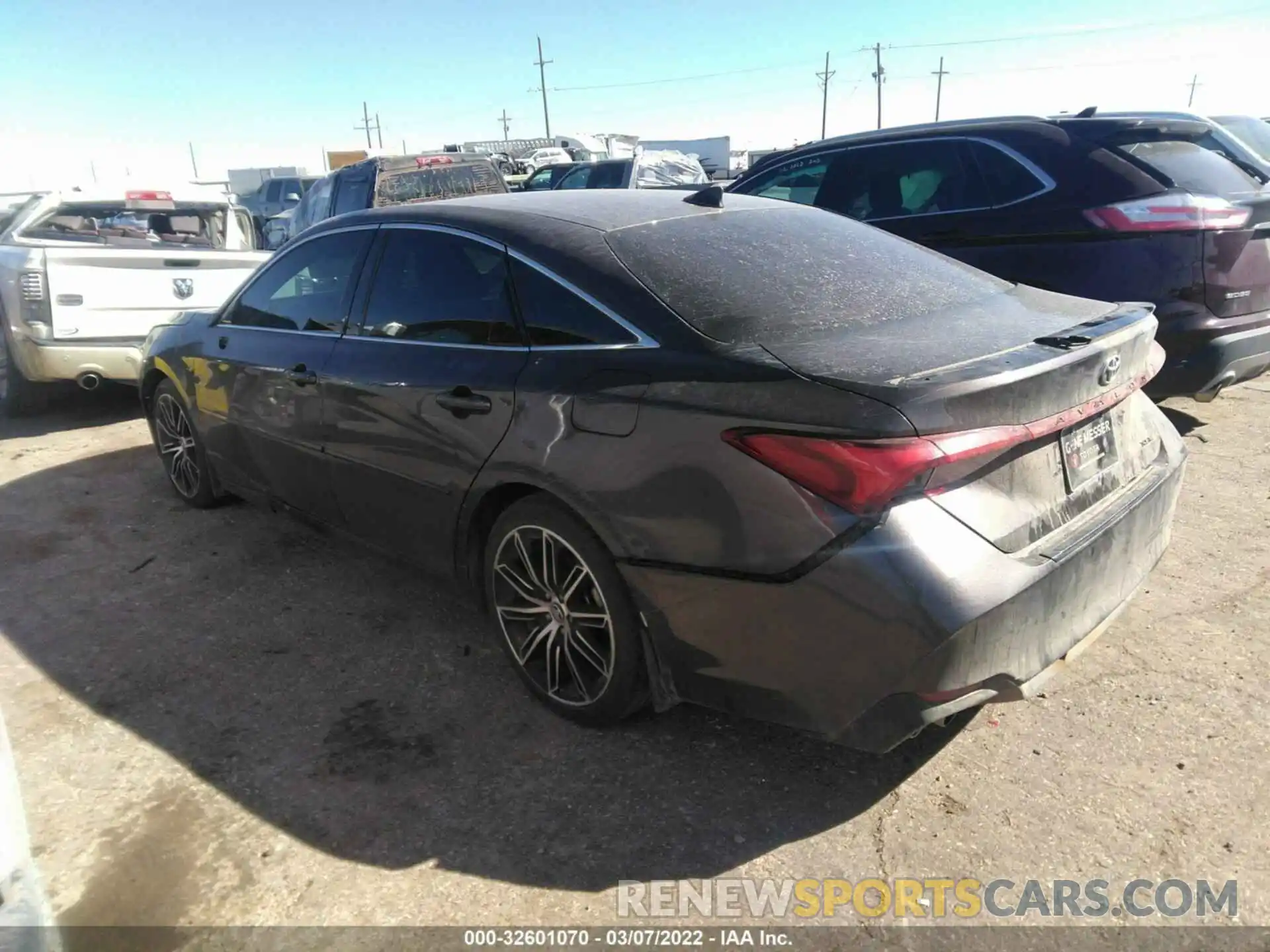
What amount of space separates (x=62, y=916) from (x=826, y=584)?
2027 millimetres

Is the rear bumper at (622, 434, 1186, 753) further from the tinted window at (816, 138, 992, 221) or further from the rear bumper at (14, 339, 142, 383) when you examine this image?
the rear bumper at (14, 339, 142, 383)

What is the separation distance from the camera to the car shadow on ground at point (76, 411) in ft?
22.2

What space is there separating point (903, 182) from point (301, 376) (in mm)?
3877

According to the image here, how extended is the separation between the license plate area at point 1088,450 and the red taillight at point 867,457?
0.88ft

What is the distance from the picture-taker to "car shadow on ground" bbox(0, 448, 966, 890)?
95.0 inches

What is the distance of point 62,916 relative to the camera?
2.20 m

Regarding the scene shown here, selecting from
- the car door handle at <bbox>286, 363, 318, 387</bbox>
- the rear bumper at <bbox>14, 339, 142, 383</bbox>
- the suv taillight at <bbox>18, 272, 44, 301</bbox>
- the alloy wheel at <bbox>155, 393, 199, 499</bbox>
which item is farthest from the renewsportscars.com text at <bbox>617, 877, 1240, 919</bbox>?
the suv taillight at <bbox>18, 272, 44, 301</bbox>

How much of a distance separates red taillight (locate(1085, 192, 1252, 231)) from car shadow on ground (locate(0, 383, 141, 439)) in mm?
6902

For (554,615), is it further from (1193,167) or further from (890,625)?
(1193,167)

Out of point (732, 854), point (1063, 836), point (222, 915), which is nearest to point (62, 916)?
point (222, 915)

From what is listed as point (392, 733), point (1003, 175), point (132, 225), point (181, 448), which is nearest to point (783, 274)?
point (392, 733)

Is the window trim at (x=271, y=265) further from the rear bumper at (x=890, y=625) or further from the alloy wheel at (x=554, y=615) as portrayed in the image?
the rear bumper at (x=890, y=625)

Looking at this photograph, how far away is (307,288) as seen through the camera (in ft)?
12.7

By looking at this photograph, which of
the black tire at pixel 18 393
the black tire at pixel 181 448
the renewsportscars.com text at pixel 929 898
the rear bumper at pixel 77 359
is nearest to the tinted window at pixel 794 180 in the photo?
the black tire at pixel 181 448
